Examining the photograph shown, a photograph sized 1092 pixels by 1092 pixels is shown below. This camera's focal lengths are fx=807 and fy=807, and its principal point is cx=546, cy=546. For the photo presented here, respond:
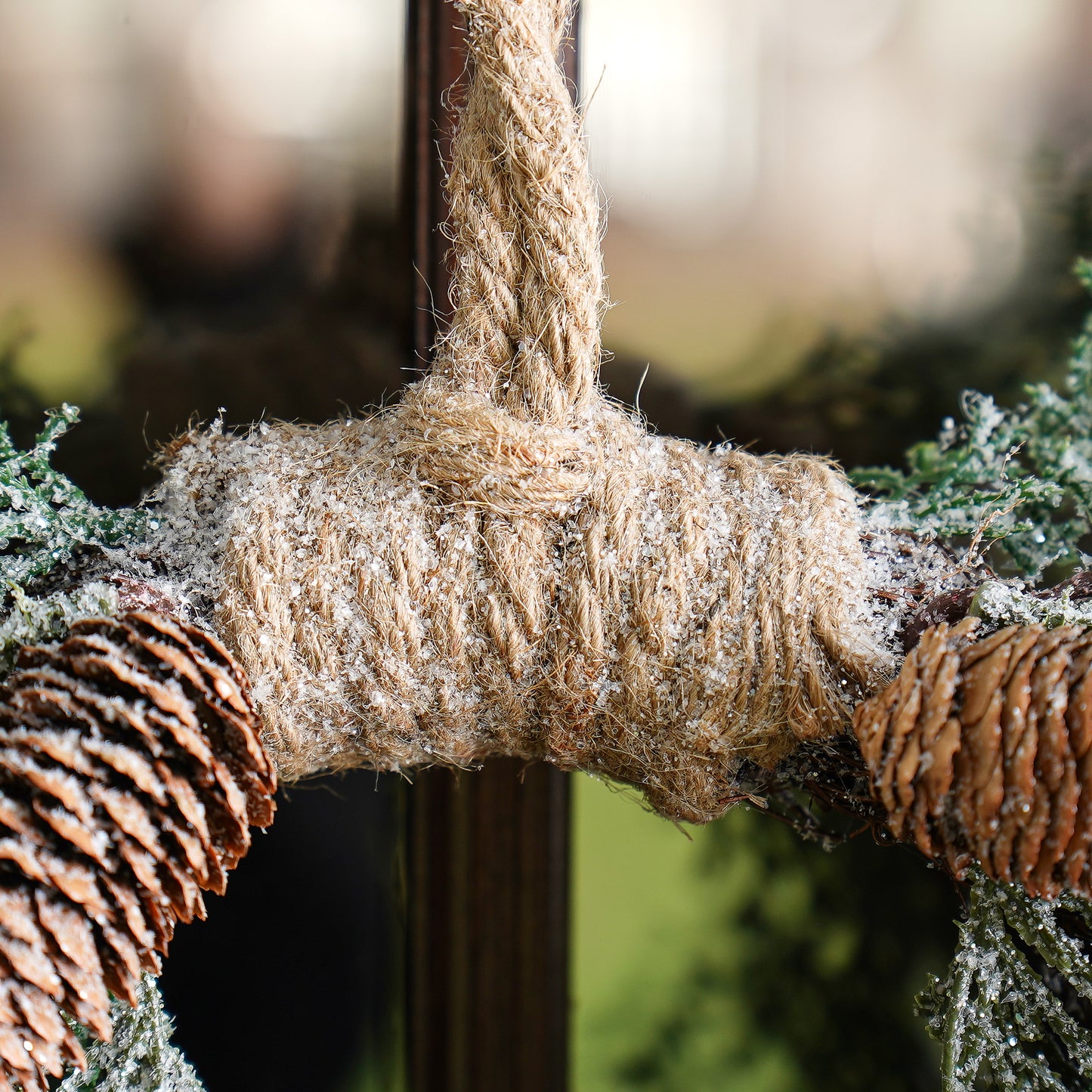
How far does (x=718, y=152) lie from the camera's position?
51 cm

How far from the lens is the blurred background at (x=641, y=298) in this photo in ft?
1.42

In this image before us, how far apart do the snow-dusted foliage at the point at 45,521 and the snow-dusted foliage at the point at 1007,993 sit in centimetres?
32

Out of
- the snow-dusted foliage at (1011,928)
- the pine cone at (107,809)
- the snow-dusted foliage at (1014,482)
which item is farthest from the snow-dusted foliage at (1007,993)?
the pine cone at (107,809)

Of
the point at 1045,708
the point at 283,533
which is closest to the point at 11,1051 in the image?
the point at 283,533

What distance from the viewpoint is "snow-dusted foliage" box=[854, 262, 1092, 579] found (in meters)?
0.32

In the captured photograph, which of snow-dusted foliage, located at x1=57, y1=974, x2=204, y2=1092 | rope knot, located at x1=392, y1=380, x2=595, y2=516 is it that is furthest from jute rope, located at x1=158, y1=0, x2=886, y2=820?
snow-dusted foliage, located at x1=57, y1=974, x2=204, y2=1092

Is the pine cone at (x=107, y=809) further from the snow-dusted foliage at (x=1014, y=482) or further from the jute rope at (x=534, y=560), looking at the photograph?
the snow-dusted foliage at (x=1014, y=482)

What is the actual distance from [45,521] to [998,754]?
31 centimetres

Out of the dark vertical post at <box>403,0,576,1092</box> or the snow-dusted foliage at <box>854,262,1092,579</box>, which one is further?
the dark vertical post at <box>403,0,576,1092</box>

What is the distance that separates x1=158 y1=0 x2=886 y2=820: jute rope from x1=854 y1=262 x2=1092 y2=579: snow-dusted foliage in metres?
0.07

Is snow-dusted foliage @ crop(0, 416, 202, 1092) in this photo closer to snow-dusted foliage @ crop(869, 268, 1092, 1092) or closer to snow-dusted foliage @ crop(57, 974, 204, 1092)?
snow-dusted foliage @ crop(57, 974, 204, 1092)

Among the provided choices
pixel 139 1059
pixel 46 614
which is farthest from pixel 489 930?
pixel 46 614

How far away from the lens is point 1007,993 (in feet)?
0.90

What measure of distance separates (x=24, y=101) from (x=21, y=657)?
0.34 m
